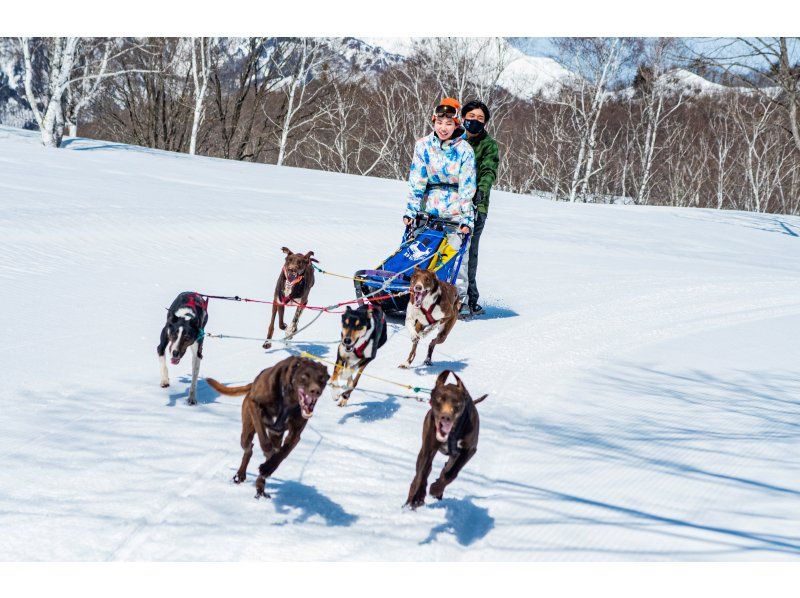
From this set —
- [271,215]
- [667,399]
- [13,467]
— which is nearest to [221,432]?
[13,467]

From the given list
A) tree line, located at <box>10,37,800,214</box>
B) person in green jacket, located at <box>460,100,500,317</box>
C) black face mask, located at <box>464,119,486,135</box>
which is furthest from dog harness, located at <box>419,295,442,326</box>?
tree line, located at <box>10,37,800,214</box>

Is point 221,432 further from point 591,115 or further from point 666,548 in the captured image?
point 591,115

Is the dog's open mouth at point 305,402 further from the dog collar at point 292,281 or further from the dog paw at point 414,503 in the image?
the dog collar at point 292,281

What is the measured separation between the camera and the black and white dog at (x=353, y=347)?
4.86 meters

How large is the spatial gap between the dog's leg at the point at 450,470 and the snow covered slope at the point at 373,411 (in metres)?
0.08

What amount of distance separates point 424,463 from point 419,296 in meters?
2.68

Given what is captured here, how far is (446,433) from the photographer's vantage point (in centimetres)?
331

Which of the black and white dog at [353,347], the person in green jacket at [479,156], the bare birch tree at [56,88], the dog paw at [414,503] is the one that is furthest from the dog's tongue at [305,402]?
the bare birch tree at [56,88]

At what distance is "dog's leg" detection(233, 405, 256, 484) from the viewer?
3529 millimetres

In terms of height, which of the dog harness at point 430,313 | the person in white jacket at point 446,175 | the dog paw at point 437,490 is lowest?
the dog paw at point 437,490

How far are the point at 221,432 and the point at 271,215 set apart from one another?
847 cm

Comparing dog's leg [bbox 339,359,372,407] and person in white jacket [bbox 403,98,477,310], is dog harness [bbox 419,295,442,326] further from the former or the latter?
person in white jacket [bbox 403,98,477,310]

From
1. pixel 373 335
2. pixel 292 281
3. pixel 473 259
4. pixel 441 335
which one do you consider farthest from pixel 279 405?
pixel 473 259

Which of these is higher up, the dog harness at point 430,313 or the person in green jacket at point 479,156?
the person in green jacket at point 479,156
